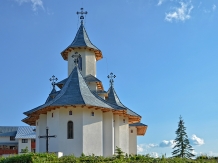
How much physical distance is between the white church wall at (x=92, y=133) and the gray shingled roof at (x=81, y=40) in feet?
26.3

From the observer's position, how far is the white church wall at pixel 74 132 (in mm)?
26203

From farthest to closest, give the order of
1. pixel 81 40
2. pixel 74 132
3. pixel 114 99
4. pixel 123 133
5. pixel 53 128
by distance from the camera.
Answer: pixel 81 40 < pixel 114 99 < pixel 123 133 < pixel 53 128 < pixel 74 132

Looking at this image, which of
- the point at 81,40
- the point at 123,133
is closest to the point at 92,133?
the point at 123,133

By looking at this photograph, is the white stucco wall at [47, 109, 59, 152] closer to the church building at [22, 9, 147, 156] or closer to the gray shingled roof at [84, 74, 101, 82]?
the church building at [22, 9, 147, 156]

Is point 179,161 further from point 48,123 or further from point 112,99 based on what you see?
point 112,99

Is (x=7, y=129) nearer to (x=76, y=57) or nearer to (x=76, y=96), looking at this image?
(x=76, y=57)

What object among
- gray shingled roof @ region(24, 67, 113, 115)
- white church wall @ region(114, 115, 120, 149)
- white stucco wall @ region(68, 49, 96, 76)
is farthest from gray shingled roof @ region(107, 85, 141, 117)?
gray shingled roof @ region(24, 67, 113, 115)

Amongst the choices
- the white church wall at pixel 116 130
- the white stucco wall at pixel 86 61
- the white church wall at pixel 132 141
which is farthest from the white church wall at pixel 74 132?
the white church wall at pixel 132 141

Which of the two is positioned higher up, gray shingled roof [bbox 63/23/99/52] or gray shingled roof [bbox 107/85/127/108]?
gray shingled roof [bbox 63/23/99/52]

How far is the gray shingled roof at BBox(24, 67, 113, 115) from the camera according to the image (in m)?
26.2

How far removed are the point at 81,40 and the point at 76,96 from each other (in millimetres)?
8613

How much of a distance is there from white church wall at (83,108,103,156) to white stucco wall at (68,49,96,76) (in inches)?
266

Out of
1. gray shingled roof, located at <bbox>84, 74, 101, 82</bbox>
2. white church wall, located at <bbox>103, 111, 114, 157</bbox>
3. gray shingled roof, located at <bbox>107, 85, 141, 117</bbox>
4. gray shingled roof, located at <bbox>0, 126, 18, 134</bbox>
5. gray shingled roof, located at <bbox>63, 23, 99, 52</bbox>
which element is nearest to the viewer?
white church wall, located at <bbox>103, 111, 114, 157</bbox>

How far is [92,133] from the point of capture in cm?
2677
